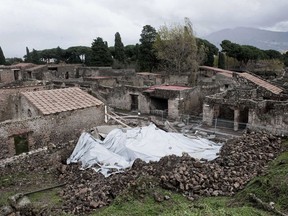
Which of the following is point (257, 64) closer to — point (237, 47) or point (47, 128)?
point (237, 47)

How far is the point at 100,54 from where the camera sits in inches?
2125

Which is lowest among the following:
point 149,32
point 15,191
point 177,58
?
point 15,191

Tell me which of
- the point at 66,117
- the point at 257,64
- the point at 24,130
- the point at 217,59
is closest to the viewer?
the point at 24,130

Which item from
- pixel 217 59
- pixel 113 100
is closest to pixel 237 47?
pixel 217 59

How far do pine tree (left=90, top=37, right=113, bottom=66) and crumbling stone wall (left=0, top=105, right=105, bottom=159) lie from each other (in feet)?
126

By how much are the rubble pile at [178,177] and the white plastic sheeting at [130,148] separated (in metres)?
0.65

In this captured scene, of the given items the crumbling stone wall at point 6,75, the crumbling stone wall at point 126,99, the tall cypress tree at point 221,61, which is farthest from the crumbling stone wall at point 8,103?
the tall cypress tree at point 221,61

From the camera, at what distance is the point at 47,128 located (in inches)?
585

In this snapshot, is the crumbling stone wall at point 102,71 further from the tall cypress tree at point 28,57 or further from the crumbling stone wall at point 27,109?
the crumbling stone wall at point 27,109

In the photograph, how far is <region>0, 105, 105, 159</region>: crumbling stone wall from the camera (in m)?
13.5

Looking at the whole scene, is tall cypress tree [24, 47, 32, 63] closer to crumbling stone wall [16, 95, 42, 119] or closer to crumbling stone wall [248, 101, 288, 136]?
crumbling stone wall [16, 95, 42, 119]

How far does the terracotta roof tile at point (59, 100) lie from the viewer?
1535 cm

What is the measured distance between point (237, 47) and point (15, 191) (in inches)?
2190

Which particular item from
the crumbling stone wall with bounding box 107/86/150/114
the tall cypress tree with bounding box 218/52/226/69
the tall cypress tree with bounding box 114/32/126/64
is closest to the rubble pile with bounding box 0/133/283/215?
the crumbling stone wall with bounding box 107/86/150/114
